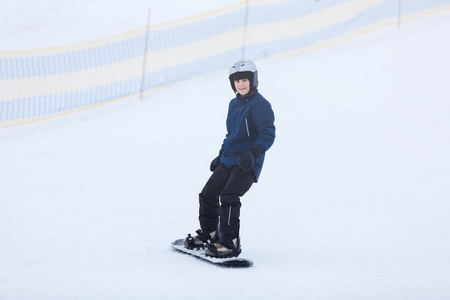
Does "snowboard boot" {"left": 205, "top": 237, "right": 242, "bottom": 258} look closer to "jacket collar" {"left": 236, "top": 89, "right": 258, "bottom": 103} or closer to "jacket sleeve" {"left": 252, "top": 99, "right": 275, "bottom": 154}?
"jacket sleeve" {"left": 252, "top": 99, "right": 275, "bottom": 154}

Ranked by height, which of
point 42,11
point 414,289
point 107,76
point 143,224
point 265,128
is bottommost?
point 414,289

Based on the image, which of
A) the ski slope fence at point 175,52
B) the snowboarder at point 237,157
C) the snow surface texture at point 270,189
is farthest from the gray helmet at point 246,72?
the ski slope fence at point 175,52

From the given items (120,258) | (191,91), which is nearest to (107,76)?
(191,91)

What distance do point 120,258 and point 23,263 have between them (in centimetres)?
73

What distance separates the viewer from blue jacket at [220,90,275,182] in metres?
4.56

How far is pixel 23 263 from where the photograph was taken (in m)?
4.64

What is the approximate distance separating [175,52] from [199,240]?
37.3ft

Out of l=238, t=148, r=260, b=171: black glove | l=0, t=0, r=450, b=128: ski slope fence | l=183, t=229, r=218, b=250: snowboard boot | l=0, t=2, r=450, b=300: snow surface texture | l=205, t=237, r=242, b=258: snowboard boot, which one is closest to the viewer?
l=0, t=2, r=450, b=300: snow surface texture

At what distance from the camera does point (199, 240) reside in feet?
16.3

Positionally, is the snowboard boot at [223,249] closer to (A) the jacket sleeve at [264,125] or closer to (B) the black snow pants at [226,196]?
(B) the black snow pants at [226,196]

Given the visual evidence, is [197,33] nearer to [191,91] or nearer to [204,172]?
[191,91]

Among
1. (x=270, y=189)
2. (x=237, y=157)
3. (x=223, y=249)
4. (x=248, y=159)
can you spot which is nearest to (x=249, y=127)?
(x=237, y=157)

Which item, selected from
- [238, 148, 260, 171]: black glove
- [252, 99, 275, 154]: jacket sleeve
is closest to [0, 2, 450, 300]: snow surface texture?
[238, 148, 260, 171]: black glove

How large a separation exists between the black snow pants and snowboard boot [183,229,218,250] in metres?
0.11
